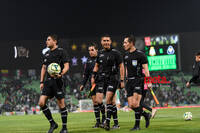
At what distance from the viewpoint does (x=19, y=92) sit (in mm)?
47094

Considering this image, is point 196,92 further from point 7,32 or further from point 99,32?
point 7,32

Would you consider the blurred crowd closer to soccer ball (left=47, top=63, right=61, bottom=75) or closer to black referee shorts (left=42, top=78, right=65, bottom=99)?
black referee shorts (left=42, top=78, right=65, bottom=99)

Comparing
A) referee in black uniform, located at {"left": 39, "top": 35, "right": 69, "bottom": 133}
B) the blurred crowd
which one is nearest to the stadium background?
the blurred crowd

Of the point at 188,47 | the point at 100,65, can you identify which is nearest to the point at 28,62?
the point at 188,47

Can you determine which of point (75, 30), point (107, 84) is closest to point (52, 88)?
point (107, 84)

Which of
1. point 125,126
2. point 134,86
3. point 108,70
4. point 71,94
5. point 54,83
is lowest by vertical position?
point 71,94

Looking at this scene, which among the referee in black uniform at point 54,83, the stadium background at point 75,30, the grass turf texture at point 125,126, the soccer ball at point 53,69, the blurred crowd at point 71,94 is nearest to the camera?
the soccer ball at point 53,69

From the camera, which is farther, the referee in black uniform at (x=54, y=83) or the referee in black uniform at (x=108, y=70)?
the referee in black uniform at (x=108, y=70)

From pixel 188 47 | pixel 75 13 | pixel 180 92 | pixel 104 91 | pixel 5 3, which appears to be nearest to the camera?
pixel 104 91

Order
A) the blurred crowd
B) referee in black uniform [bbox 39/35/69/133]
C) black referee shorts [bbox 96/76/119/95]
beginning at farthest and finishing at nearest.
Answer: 1. the blurred crowd
2. black referee shorts [bbox 96/76/119/95]
3. referee in black uniform [bbox 39/35/69/133]

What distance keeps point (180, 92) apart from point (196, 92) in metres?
2.37

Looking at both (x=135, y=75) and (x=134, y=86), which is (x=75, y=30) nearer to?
(x=135, y=75)

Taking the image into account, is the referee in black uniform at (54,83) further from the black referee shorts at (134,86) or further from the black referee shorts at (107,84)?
the black referee shorts at (134,86)

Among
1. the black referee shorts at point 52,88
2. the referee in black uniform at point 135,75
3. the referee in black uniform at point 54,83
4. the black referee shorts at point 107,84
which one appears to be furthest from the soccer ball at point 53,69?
the referee in black uniform at point 135,75
